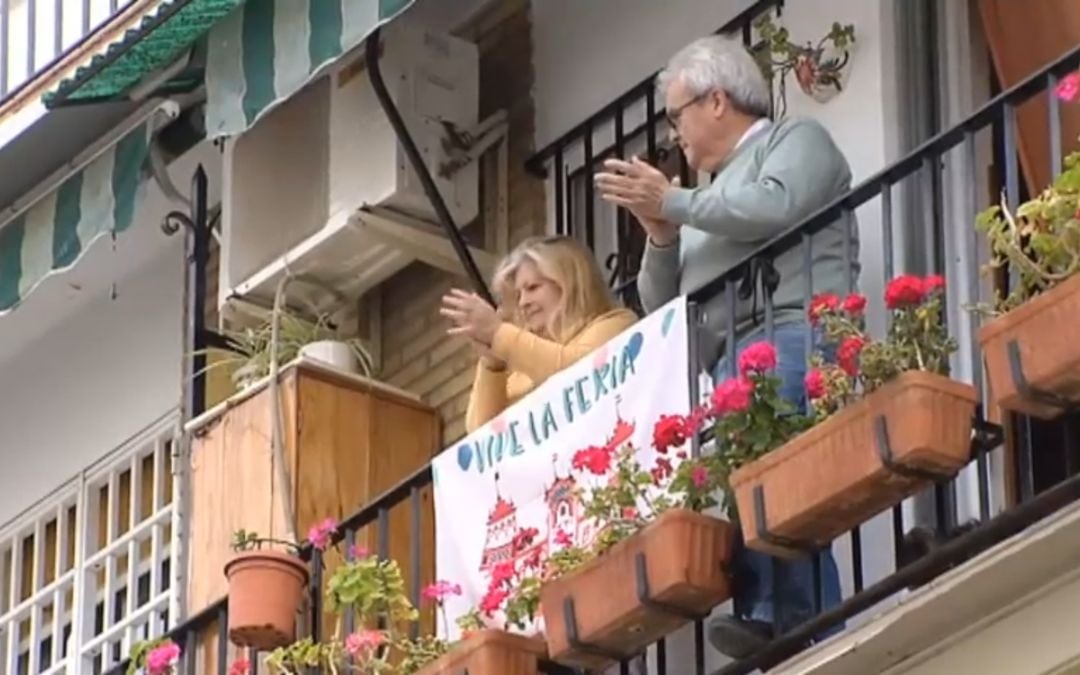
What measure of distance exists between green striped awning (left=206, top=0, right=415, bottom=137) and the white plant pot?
75 centimetres

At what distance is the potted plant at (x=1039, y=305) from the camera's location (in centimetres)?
875

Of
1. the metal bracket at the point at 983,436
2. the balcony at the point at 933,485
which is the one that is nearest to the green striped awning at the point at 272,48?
the balcony at the point at 933,485

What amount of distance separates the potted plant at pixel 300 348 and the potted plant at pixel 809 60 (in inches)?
71.4

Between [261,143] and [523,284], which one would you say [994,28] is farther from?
[261,143]

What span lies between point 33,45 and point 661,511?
4167mm

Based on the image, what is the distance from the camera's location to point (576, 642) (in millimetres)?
9594

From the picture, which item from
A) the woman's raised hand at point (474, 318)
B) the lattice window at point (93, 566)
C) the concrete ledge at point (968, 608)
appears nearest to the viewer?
the concrete ledge at point (968, 608)

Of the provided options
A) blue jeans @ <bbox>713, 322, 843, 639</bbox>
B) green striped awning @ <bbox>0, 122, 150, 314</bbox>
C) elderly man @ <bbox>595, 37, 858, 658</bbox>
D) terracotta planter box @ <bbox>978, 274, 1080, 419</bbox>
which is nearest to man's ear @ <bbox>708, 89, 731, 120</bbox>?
elderly man @ <bbox>595, 37, 858, 658</bbox>

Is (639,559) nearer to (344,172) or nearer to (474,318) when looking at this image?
(474,318)

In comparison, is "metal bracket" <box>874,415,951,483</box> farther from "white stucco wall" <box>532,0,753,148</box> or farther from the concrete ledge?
"white stucco wall" <box>532,0,753,148</box>

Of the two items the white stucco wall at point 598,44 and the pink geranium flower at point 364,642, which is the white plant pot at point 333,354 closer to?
the white stucco wall at point 598,44

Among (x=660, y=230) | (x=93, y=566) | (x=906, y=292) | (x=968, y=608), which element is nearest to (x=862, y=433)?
(x=906, y=292)

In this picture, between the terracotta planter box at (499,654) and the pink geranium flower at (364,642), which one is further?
the pink geranium flower at (364,642)

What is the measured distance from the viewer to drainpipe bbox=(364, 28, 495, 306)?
12000 mm
